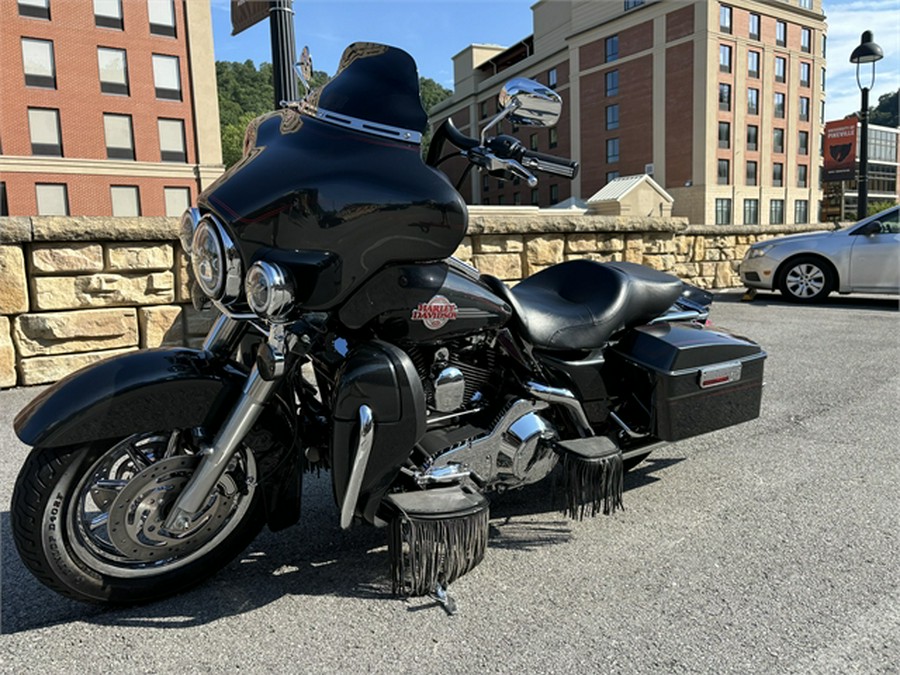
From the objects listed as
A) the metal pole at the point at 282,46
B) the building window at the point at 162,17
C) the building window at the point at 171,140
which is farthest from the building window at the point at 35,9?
the metal pole at the point at 282,46

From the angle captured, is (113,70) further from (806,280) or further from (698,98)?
(698,98)

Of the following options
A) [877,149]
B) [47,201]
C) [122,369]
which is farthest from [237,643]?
[877,149]

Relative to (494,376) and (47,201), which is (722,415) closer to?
(494,376)

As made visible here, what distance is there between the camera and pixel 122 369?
208 centimetres

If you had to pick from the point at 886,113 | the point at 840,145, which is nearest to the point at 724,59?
the point at 840,145

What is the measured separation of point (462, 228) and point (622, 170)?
49.6 m

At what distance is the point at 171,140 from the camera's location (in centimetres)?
3169

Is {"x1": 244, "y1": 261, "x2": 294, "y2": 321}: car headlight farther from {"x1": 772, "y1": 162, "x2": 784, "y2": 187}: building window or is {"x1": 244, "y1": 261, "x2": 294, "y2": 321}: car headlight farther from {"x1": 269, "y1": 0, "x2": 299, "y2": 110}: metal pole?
{"x1": 772, "y1": 162, "x2": 784, "y2": 187}: building window

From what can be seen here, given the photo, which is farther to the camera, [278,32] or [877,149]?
[877,149]

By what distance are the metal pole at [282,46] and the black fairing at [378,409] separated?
3.10 meters

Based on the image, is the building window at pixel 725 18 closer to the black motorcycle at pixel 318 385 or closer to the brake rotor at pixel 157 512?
the black motorcycle at pixel 318 385

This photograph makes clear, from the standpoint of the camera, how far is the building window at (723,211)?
44688mm

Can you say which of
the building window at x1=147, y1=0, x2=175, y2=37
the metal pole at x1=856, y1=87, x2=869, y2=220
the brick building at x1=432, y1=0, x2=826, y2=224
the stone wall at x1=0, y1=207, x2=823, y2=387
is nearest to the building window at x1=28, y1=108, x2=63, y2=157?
the building window at x1=147, y1=0, x2=175, y2=37

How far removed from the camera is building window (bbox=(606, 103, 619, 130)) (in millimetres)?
48531
